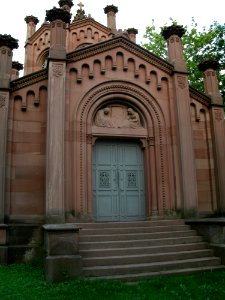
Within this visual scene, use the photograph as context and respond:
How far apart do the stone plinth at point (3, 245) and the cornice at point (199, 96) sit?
871 centimetres

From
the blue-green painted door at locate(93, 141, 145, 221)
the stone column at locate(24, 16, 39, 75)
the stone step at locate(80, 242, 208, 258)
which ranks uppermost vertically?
the stone column at locate(24, 16, 39, 75)

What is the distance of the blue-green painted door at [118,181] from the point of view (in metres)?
11.8

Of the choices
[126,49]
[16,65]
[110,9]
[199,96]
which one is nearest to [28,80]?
[126,49]

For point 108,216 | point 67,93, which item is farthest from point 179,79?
point 108,216

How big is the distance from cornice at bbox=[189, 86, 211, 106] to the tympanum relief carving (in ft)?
8.55

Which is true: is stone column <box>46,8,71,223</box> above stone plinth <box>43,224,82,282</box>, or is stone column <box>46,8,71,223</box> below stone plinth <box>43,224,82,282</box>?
above

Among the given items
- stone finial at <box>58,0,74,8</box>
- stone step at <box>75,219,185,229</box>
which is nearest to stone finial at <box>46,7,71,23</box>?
stone step at <box>75,219,185,229</box>

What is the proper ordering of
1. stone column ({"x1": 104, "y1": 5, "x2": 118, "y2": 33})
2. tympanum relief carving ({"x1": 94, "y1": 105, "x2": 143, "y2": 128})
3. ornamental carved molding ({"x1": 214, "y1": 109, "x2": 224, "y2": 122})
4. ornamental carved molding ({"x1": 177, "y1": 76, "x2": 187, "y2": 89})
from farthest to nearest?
stone column ({"x1": 104, "y1": 5, "x2": 118, "y2": 33}) → ornamental carved molding ({"x1": 214, "y1": 109, "x2": 224, "y2": 122}) → ornamental carved molding ({"x1": 177, "y1": 76, "x2": 187, "y2": 89}) → tympanum relief carving ({"x1": 94, "y1": 105, "x2": 143, "y2": 128})

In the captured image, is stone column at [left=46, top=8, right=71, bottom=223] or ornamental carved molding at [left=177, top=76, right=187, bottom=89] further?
ornamental carved molding at [left=177, top=76, right=187, bottom=89]

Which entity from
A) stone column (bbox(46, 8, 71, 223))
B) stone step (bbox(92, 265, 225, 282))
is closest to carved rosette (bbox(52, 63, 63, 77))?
stone column (bbox(46, 8, 71, 223))

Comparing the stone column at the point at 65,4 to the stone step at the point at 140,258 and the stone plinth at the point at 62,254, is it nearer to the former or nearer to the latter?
the stone plinth at the point at 62,254

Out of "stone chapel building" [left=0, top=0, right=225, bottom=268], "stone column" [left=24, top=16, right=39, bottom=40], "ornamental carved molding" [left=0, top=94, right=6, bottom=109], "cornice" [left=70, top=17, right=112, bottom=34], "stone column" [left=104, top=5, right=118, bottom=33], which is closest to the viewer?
"stone chapel building" [left=0, top=0, right=225, bottom=268]

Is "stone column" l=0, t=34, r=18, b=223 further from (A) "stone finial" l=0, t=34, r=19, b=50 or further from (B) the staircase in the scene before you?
(B) the staircase

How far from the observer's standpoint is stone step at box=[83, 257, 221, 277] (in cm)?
770
